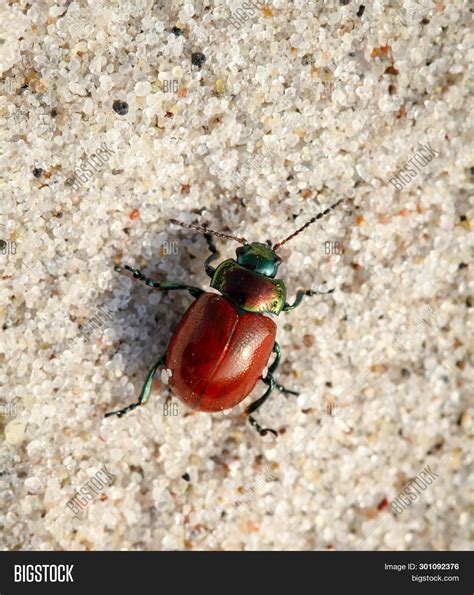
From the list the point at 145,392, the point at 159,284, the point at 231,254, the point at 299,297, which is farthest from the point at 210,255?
the point at 145,392

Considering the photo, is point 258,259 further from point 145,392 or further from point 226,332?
point 145,392

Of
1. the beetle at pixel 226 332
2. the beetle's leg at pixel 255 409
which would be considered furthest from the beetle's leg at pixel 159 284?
the beetle's leg at pixel 255 409

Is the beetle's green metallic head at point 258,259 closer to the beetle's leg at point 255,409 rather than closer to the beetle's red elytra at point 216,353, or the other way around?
the beetle's red elytra at point 216,353

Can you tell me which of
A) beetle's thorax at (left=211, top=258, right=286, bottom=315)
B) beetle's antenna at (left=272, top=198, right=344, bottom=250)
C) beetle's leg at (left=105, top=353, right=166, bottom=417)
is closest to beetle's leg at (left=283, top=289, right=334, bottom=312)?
beetle's thorax at (left=211, top=258, right=286, bottom=315)

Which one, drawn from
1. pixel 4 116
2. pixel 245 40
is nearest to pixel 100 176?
pixel 4 116

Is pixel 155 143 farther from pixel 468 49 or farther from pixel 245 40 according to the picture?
pixel 468 49

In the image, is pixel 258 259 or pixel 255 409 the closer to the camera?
pixel 258 259

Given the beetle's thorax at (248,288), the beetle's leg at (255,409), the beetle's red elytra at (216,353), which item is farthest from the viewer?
the beetle's leg at (255,409)

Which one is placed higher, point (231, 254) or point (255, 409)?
point (231, 254)
